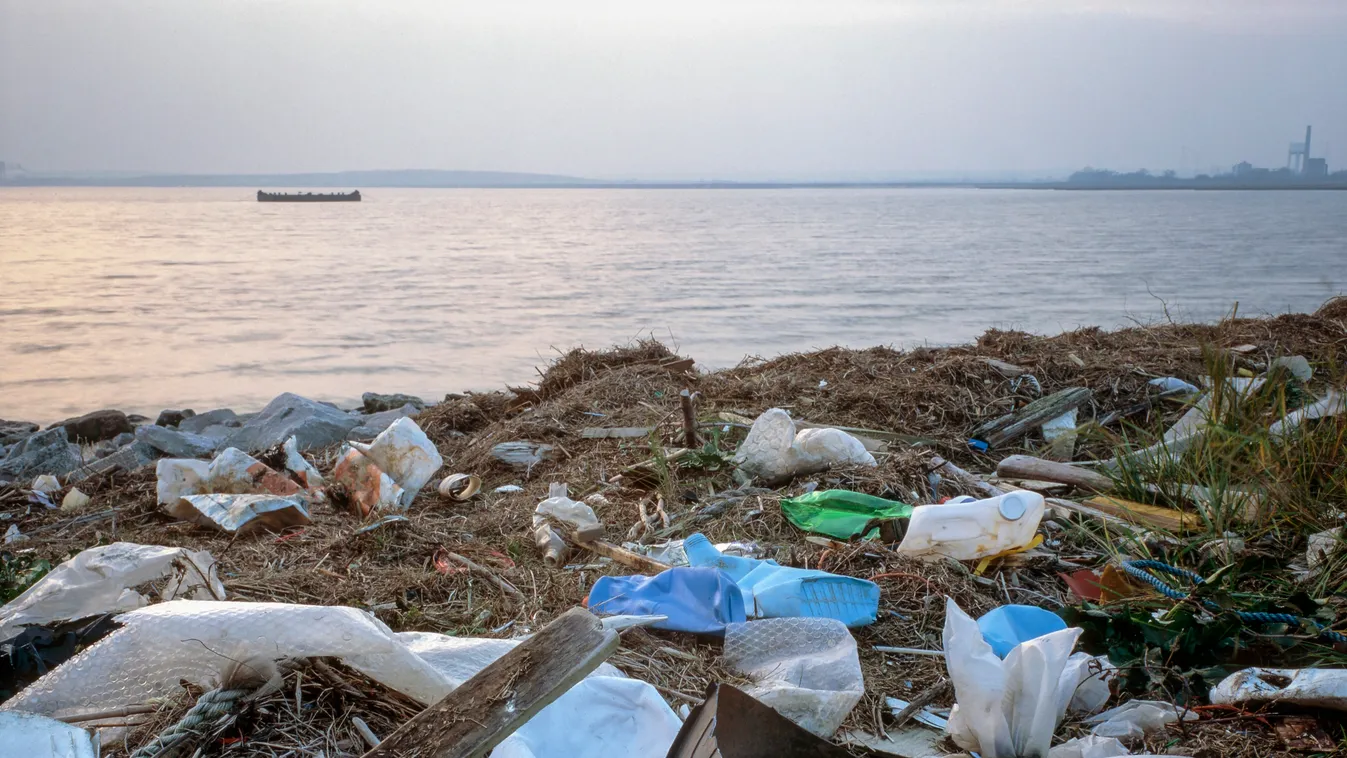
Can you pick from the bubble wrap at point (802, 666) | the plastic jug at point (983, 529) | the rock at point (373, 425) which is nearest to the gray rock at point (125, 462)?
the rock at point (373, 425)

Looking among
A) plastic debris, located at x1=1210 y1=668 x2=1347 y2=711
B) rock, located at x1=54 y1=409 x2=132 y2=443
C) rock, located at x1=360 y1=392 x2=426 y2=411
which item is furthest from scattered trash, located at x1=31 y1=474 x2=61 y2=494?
plastic debris, located at x1=1210 y1=668 x2=1347 y2=711

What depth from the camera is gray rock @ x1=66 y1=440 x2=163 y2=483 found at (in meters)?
6.32

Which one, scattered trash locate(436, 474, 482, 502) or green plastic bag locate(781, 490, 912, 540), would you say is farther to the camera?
scattered trash locate(436, 474, 482, 502)

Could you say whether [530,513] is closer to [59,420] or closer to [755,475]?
[755,475]

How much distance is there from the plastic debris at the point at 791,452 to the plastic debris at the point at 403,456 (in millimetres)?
1677

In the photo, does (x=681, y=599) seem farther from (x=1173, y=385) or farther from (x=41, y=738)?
(x=1173, y=385)

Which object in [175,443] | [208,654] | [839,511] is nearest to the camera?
[208,654]

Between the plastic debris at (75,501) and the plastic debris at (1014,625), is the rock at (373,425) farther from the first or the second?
the plastic debris at (1014,625)

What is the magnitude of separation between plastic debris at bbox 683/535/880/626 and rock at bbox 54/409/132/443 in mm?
8280

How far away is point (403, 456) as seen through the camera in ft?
16.1

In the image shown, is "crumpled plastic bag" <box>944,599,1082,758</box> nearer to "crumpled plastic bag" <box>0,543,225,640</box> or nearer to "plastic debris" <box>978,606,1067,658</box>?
"plastic debris" <box>978,606,1067,658</box>

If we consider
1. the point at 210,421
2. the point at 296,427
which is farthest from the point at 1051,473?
the point at 210,421

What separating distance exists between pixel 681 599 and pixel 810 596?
0.42 meters

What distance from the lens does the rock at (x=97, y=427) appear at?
9008mm
